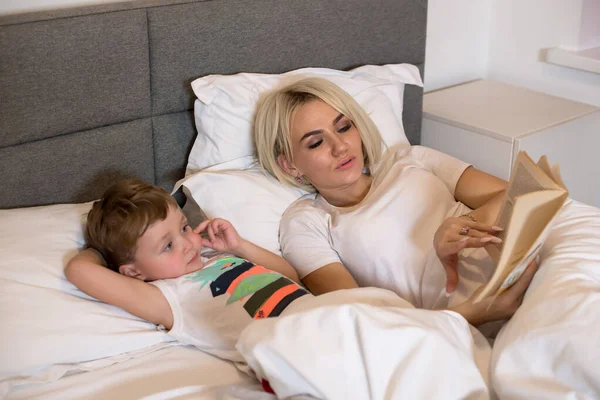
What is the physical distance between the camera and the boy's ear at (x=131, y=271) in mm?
1574

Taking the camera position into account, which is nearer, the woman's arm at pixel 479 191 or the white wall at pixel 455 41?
the woman's arm at pixel 479 191

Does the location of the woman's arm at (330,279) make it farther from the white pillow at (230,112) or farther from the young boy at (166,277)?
the white pillow at (230,112)

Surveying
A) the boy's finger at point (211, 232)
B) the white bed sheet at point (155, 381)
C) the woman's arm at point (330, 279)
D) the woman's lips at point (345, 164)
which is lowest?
the white bed sheet at point (155, 381)

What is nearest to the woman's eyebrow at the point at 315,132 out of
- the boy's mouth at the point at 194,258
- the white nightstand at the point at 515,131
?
the boy's mouth at the point at 194,258

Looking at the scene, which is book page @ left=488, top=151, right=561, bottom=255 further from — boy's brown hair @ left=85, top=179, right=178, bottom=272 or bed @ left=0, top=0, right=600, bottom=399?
boy's brown hair @ left=85, top=179, right=178, bottom=272

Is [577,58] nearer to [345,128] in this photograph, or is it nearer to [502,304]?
[345,128]

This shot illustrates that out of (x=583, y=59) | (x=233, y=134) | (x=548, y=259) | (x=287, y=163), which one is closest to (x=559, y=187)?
(x=548, y=259)

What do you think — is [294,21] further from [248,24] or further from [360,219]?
[360,219]

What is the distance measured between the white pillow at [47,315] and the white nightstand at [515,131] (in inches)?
51.2

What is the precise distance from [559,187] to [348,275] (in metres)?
0.61

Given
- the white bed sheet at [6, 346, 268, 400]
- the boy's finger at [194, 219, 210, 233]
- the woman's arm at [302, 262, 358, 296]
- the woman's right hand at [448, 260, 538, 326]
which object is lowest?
the white bed sheet at [6, 346, 268, 400]

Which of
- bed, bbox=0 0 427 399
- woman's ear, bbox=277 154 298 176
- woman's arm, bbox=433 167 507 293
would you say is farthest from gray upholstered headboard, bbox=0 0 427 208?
woman's arm, bbox=433 167 507 293

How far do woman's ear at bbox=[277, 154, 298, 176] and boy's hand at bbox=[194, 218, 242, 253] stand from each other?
26 centimetres

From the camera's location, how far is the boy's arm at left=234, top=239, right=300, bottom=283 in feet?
5.69
